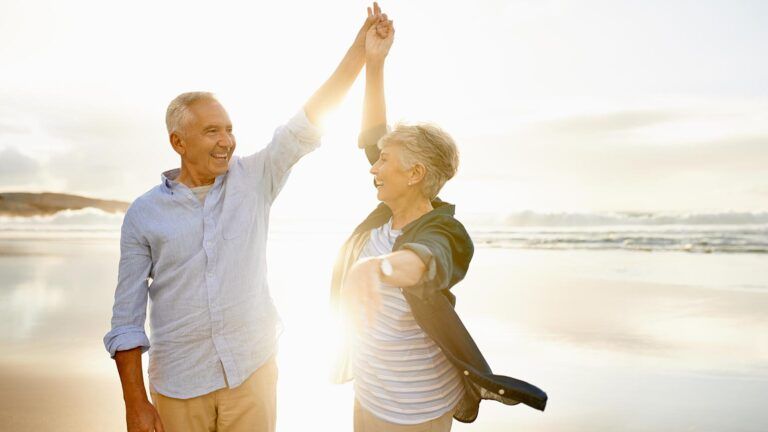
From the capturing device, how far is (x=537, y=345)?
6574 millimetres

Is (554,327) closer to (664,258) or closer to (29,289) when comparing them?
(29,289)

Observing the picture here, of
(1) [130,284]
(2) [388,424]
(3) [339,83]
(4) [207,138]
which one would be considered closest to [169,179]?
(4) [207,138]

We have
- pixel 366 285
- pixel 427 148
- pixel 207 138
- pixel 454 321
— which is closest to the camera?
pixel 366 285

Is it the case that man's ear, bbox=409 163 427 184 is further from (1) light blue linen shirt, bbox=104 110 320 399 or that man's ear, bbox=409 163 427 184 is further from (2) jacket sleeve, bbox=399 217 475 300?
(1) light blue linen shirt, bbox=104 110 320 399

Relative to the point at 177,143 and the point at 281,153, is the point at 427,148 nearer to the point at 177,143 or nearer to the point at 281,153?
the point at 281,153

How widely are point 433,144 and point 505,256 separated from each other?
13026 millimetres

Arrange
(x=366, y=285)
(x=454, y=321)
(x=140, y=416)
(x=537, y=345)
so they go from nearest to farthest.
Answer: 1. (x=366, y=285)
2. (x=454, y=321)
3. (x=140, y=416)
4. (x=537, y=345)

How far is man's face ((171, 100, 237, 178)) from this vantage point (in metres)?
2.52

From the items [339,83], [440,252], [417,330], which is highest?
[339,83]

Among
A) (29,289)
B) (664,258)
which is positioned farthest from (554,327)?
(664,258)

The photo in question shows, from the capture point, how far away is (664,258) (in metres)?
14.6

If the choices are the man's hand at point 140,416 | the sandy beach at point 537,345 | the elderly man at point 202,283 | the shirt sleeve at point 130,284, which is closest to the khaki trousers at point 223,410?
the elderly man at point 202,283

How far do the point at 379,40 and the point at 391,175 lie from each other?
678mm

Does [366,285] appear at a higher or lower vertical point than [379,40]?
lower
